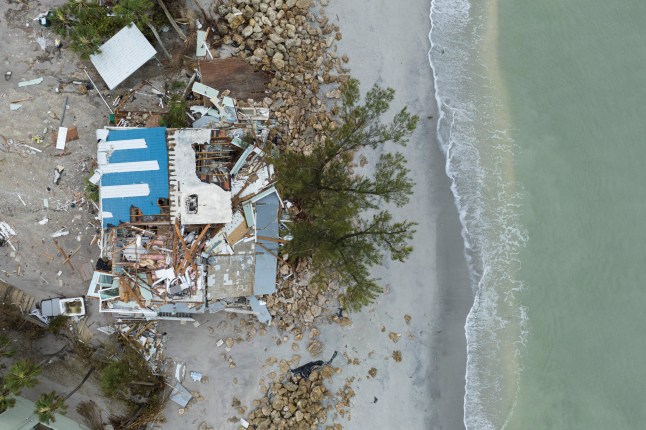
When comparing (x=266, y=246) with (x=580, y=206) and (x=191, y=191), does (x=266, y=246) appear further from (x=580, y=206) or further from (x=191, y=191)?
(x=580, y=206)

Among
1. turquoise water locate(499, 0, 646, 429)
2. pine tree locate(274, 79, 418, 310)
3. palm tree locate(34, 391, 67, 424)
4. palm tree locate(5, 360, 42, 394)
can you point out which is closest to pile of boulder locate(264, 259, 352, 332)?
pine tree locate(274, 79, 418, 310)

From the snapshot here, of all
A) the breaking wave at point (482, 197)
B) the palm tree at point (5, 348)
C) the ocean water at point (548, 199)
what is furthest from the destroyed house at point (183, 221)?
the ocean water at point (548, 199)

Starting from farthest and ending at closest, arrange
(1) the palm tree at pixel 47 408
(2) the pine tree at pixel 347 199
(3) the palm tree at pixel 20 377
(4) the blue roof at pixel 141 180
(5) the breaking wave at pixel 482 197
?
(5) the breaking wave at pixel 482 197 < (4) the blue roof at pixel 141 180 < (2) the pine tree at pixel 347 199 < (1) the palm tree at pixel 47 408 < (3) the palm tree at pixel 20 377

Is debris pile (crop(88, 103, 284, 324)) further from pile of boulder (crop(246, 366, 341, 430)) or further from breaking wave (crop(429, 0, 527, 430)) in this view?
breaking wave (crop(429, 0, 527, 430))

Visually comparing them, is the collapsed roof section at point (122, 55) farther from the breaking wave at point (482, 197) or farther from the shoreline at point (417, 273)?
the breaking wave at point (482, 197)

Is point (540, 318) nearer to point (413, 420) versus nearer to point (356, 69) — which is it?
point (413, 420)

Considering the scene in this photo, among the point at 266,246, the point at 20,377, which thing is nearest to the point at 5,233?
the point at 20,377

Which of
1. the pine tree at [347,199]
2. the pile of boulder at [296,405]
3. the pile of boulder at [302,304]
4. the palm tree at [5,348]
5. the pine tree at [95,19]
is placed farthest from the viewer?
the pile of boulder at [302,304]
